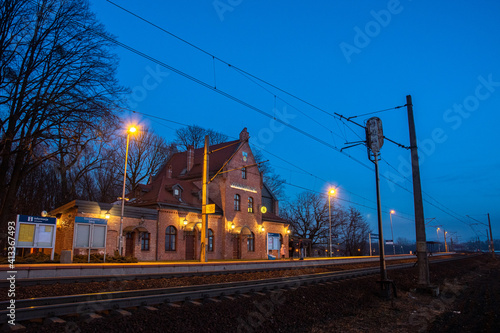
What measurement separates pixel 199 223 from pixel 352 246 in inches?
1679

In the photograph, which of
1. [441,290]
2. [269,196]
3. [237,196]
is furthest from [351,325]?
[269,196]

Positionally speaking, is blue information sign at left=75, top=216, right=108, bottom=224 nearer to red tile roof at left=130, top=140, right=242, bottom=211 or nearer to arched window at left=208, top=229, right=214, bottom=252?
red tile roof at left=130, top=140, right=242, bottom=211

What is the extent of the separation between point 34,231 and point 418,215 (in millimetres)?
20202

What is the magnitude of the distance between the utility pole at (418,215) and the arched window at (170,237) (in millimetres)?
22097

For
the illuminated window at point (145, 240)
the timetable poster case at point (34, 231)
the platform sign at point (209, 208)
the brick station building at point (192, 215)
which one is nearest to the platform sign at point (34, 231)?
the timetable poster case at point (34, 231)

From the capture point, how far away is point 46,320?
23.8ft

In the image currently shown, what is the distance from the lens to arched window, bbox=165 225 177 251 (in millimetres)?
33062

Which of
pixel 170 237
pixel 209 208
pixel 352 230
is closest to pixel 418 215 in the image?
pixel 209 208

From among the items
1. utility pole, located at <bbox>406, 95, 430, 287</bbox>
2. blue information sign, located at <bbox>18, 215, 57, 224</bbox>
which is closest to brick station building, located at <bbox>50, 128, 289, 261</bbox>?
blue information sign, located at <bbox>18, 215, 57, 224</bbox>

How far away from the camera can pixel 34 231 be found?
67.7 feet

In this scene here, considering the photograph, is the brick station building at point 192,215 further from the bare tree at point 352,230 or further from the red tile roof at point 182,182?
the bare tree at point 352,230

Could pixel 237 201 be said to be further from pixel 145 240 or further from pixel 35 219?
pixel 35 219

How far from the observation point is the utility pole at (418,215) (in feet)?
54.6

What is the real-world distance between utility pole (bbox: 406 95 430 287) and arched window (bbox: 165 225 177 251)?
22097mm
